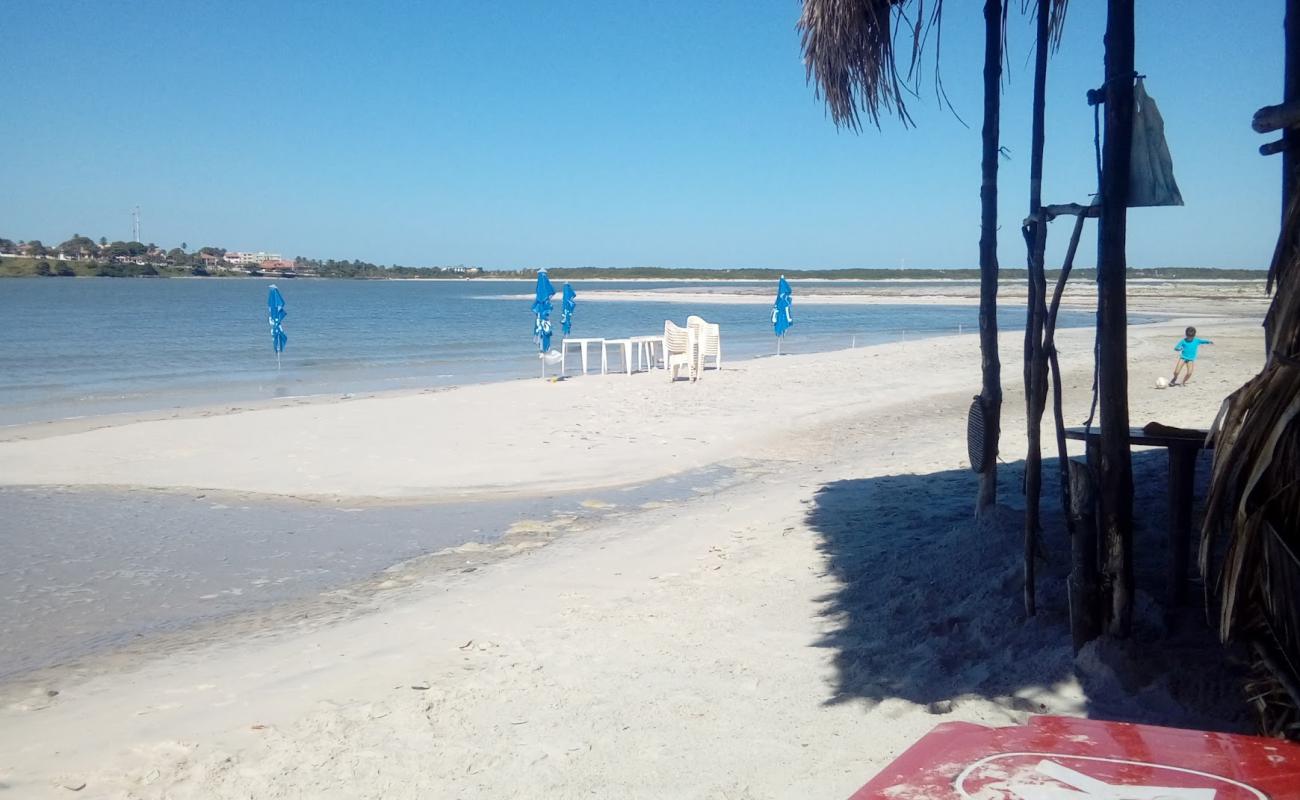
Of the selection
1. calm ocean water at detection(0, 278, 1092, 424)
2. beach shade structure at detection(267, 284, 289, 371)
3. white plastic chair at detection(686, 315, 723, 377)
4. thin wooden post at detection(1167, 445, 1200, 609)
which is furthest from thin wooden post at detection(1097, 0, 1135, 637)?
beach shade structure at detection(267, 284, 289, 371)

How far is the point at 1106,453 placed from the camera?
3.60 m

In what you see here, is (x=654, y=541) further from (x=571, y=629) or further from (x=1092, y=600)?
(x=1092, y=600)

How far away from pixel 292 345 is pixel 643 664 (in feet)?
95.5

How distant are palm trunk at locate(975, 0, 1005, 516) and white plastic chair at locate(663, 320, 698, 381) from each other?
11.0 meters

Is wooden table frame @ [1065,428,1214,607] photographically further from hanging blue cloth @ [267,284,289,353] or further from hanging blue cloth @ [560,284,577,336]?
hanging blue cloth @ [267,284,289,353]

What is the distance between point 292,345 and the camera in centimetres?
3117

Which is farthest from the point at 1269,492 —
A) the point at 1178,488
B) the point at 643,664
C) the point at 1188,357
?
the point at 1188,357

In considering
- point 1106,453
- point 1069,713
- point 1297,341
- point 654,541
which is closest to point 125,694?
point 654,541

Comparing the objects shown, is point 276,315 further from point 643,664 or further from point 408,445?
point 643,664

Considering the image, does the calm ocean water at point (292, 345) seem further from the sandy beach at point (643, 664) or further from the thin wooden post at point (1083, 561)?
the thin wooden post at point (1083, 561)

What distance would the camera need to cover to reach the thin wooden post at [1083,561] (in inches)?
145

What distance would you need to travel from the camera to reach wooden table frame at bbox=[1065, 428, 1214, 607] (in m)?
3.76

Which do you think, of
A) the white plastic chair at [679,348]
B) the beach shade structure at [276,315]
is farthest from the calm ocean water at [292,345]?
the white plastic chair at [679,348]

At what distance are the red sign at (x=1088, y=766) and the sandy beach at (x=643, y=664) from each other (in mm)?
1196
